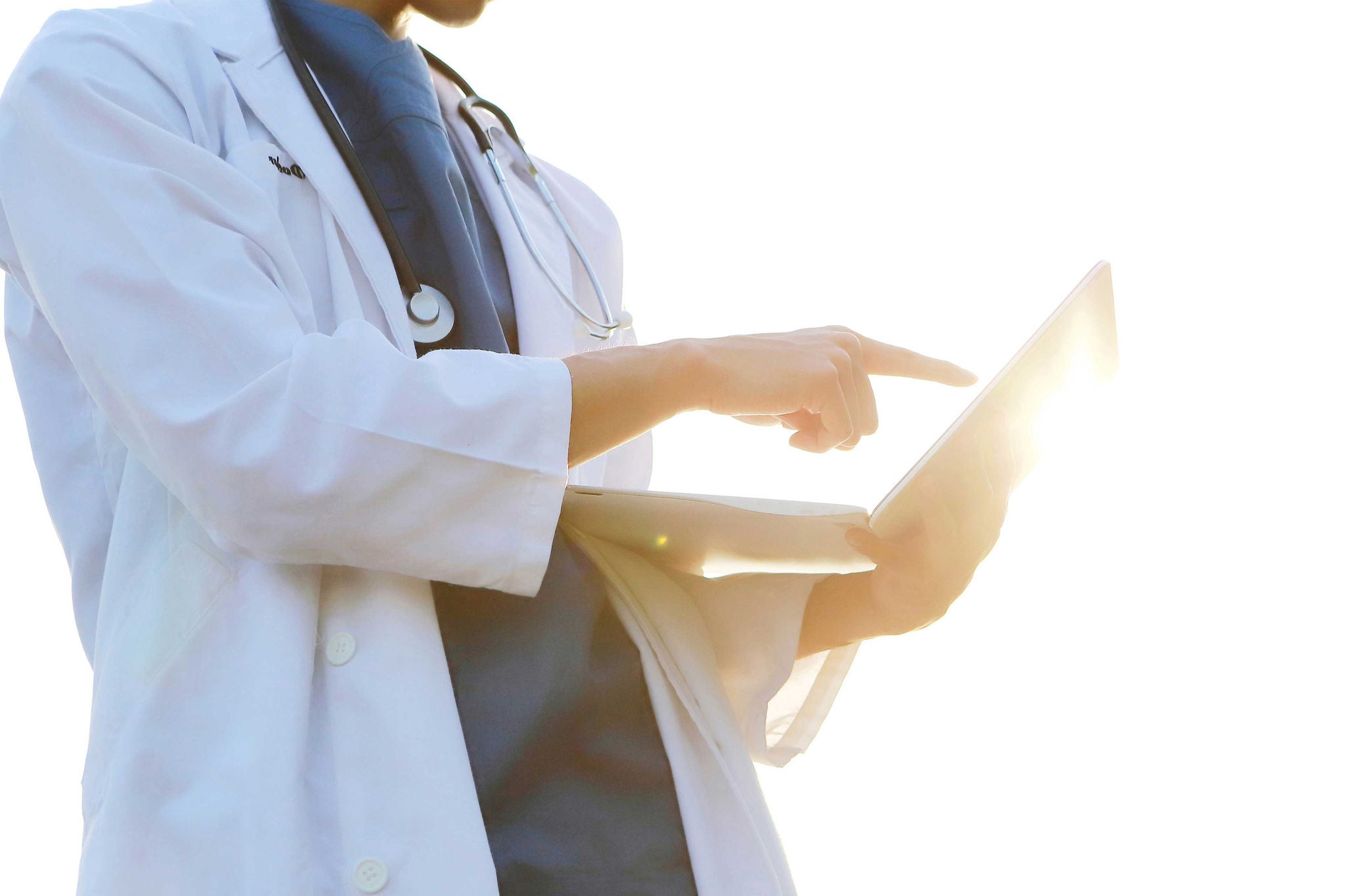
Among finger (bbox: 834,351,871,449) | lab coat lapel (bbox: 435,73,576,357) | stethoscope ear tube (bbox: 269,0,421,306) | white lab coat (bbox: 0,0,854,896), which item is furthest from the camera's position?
lab coat lapel (bbox: 435,73,576,357)

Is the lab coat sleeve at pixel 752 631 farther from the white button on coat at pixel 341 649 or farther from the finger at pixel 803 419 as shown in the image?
the white button on coat at pixel 341 649

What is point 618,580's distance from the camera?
4.45 feet

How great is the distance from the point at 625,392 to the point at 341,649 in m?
0.32

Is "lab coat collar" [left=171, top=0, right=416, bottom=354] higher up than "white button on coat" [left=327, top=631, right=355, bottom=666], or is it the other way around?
"lab coat collar" [left=171, top=0, right=416, bottom=354]

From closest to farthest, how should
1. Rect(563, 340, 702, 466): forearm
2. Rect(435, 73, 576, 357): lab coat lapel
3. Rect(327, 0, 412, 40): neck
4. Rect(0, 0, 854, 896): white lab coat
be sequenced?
1. Rect(0, 0, 854, 896): white lab coat
2. Rect(563, 340, 702, 466): forearm
3. Rect(435, 73, 576, 357): lab coat lapel
4. Rect(327, 0, 412, 40): neck

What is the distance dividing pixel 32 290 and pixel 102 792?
0.45 m

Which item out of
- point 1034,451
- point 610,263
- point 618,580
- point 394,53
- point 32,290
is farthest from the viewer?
point 610,263

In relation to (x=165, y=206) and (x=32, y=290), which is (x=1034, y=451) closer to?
(x=165, y=206)

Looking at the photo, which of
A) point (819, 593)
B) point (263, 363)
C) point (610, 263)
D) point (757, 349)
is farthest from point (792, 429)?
point (610, 263)

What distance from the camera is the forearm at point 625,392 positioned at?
114 centimetres

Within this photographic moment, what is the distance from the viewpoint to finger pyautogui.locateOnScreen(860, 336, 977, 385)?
1326 millimetres

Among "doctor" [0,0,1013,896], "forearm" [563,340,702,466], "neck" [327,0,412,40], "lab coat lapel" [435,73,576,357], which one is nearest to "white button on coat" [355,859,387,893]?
"doctor" [0,0,1013,896]

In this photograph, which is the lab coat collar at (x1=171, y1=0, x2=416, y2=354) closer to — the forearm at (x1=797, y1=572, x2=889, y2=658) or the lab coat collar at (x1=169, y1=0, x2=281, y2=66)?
the lab coat collar at (x1=169, y1=0, x2=281, y2=66)

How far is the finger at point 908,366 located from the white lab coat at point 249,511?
343mm
